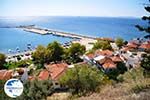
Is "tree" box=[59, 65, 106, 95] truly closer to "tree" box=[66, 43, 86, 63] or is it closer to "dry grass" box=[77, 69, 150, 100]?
"dry grass" box=[77, 69, 150, 100]

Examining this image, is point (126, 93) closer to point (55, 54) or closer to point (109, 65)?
point (109, 65)

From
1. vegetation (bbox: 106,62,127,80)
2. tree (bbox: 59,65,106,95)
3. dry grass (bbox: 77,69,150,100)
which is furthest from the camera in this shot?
vegetation (bbox: 106,62,127,80)

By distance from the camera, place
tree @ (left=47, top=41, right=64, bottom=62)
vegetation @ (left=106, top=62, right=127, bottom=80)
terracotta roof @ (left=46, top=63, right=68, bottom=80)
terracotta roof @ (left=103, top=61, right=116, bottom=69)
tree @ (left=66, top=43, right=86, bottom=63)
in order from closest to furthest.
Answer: terracotta roof @ (left=46, top=63, right=68, bottom=80)
vegetation @ (left=106, top=62, right=127, bottom=80)
terracotta roof @ (left=103, top=61, right=116, bottom=69)
tree @ (left=66, top=43, right=86, bottom=63)
tree @ (left=47, top=41, right=64, bottom=62)

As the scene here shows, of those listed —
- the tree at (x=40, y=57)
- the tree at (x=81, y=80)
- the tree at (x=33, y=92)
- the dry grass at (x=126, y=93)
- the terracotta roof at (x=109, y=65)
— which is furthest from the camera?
the tree at (x=40, y=57)

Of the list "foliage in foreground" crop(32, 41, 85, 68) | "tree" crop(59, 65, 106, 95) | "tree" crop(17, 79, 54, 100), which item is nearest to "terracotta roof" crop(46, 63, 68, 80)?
"tree" crop(59, 65, 106, 95)

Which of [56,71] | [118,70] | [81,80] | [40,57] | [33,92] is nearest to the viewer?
[33,92]

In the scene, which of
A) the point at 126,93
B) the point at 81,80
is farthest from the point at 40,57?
the point at 126,93

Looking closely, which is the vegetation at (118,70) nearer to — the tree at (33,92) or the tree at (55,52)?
the tree at (55,52)

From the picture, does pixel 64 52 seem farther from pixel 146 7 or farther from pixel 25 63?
pixel 146 7

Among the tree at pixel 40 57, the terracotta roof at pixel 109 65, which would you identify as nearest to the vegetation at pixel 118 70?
the terracotta roof at pixel 109 65

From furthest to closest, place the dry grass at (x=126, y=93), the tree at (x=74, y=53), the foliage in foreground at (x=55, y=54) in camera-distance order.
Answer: the tree at (x=74, y=53) < the foliage in foreground at (x=55, y=54) < the dry grass at (x=126, y=93)

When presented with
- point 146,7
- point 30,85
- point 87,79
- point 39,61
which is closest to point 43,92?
point 30,85

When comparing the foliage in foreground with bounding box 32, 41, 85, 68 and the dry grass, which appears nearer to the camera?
the dry grass
